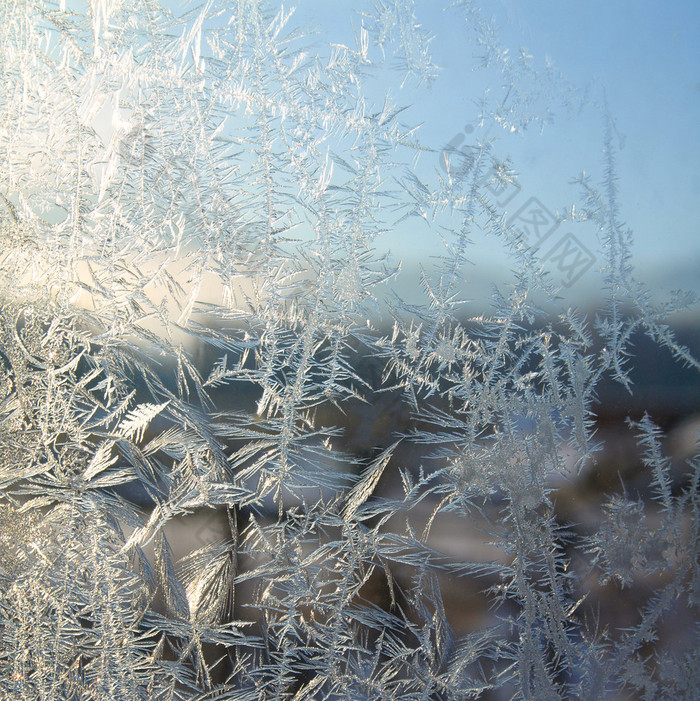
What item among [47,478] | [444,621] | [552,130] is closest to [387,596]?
[444,621]

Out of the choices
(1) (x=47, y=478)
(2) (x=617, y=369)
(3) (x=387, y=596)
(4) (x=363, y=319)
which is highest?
(2) (x=617, y=369)

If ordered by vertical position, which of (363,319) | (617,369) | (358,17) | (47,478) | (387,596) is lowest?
(47,478)

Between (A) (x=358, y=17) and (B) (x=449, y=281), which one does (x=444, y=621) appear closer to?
(B) (x=449, y=281)

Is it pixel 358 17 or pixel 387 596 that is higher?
pixel 358 17

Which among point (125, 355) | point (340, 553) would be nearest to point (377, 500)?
point (340, 553)

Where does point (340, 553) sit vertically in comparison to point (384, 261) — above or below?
below

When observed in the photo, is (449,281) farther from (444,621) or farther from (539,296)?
(444,621)
